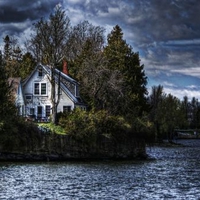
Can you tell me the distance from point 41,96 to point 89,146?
85.6 feet

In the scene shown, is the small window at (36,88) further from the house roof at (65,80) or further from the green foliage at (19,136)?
the green foliage at (19,136)

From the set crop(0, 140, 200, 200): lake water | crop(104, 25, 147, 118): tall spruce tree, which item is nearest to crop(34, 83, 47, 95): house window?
crop(104, 25, 147, 118): tall spruce tree

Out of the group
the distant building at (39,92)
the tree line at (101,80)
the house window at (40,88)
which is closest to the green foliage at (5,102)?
the tree line at (101,80)

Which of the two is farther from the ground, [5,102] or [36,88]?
[36,88]

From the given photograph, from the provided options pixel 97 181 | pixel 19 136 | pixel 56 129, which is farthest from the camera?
pixel 56 129

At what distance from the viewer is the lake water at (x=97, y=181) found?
1264 inches

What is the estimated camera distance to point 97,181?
38.9 meters

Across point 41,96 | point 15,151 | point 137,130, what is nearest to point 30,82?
point 41,96

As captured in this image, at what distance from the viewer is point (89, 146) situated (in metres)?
60.8

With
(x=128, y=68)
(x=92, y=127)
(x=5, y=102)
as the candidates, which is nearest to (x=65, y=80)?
(x=128, y=68)

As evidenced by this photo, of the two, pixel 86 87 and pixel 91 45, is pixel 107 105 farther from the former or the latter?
pixel 91 45

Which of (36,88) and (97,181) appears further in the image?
(36,88)

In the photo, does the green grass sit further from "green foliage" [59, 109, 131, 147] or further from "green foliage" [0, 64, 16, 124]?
"green foliage" [0, 64, 16, 124]

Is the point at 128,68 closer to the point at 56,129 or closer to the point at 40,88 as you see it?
the point at 40,88
